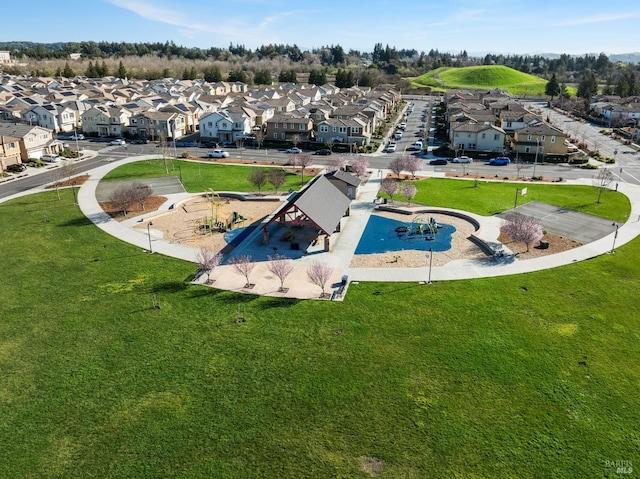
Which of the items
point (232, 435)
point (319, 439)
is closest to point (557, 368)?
point (319, 439)

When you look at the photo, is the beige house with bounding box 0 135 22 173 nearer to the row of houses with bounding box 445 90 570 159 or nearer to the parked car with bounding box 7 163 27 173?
the parked car with bounding box 7 163 27 173

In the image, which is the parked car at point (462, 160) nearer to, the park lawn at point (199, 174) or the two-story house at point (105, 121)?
the park lawn at point (199, 174)

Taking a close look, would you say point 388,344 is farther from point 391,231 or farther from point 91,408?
point 391,231

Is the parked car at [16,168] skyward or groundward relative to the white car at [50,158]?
groundward

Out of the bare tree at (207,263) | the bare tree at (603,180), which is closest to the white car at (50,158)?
the bare tree at (207,263)

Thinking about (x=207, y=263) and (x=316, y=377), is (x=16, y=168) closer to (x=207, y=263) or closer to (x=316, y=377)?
(x=207, y=263)

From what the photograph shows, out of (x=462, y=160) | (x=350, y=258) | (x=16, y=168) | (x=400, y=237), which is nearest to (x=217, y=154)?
(x=16, y=168)
